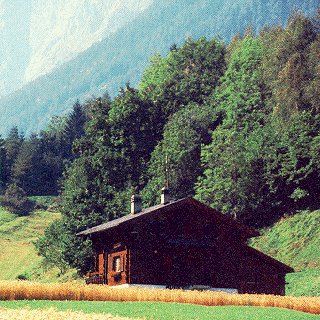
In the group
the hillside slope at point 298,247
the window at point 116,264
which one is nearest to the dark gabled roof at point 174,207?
the window at point 116,264

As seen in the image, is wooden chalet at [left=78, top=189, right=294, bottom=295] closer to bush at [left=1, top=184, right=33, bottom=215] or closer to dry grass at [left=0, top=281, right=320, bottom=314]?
dry grass at [left=0, top=281, right=320, bottom=314]

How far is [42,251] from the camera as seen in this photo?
93.1 metres

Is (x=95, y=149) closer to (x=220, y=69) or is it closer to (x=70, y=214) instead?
(x=70, y=214)

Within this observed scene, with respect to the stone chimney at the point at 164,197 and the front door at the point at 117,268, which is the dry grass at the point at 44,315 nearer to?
the front door at the point at 117,268

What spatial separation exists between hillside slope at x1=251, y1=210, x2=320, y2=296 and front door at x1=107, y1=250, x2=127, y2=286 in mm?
12279

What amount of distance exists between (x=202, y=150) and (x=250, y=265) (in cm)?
2972

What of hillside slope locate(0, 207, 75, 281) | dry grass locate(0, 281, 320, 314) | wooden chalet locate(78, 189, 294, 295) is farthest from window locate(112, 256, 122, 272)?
hillside slope locate(0, 207, 75, 281)

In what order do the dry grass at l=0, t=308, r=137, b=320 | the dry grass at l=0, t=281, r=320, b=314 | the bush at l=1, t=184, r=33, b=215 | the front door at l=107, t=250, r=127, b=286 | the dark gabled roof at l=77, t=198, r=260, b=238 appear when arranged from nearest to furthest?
the dry grass at l=0, t=308, r=137, b=320, the dry grass at l=0, t=281, r=320, b=314, the dark gabled roof at l=77, t=198, r=260, b=238, the front door at l=107, t=250, r=127, b=286, the bush at l=1, t=184, r=33, b=215

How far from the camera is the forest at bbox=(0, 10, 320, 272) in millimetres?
81500

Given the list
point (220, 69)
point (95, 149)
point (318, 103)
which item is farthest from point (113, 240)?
point (220, 69)

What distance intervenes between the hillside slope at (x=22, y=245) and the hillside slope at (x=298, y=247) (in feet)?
79.5

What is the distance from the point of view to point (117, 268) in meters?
61.0

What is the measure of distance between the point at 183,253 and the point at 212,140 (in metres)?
35.0

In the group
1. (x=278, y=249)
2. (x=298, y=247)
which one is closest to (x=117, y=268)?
(x=298, y=247)
